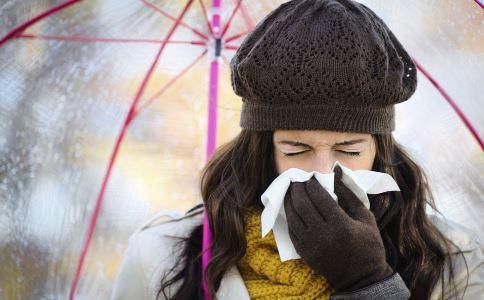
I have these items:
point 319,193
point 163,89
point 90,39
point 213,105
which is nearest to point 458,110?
point 319,193

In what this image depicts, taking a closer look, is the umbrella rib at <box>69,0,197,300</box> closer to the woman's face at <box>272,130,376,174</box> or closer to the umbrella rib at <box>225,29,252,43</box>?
the umbrella rib at <box>225,29,252,43</box>

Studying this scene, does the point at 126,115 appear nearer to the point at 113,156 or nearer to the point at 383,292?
the point at 113,156

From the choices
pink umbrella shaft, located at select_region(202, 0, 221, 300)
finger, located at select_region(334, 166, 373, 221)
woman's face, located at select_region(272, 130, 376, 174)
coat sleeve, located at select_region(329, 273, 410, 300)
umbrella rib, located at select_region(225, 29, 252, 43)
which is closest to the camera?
coat sleeve, located at select_region(329, 273, 410, 300)

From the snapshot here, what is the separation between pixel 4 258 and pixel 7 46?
2.43 feet

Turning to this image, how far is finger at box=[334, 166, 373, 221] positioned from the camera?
2.58 meters

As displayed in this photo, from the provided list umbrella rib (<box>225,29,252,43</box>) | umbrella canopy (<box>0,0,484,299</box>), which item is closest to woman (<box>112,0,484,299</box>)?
umbrella canopy (<box>0,0,484,299</box>)

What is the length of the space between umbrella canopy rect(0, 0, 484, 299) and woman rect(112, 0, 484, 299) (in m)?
0.19

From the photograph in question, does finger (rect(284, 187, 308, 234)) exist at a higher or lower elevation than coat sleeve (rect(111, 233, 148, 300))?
higher

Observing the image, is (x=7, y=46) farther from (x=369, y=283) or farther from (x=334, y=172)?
(x=369, y=283)

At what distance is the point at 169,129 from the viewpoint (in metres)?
3.20

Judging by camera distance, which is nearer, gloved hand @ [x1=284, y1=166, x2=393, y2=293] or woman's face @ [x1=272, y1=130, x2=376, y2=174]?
gloved hand @ [x1=284, y1=166, x2=393, y2=293]

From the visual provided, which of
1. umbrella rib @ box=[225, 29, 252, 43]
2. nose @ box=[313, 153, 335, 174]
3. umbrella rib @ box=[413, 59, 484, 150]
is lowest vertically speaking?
nose @ box=[313, 153, 335, 174]

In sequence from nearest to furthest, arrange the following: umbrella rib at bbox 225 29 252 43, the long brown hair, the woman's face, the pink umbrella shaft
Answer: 1. the woman's face
2. the long brown hair
3. the pink umbrella shaft
4. umbrella rib at bbox 225 29 252 43

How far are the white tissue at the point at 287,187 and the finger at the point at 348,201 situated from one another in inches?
0.6
